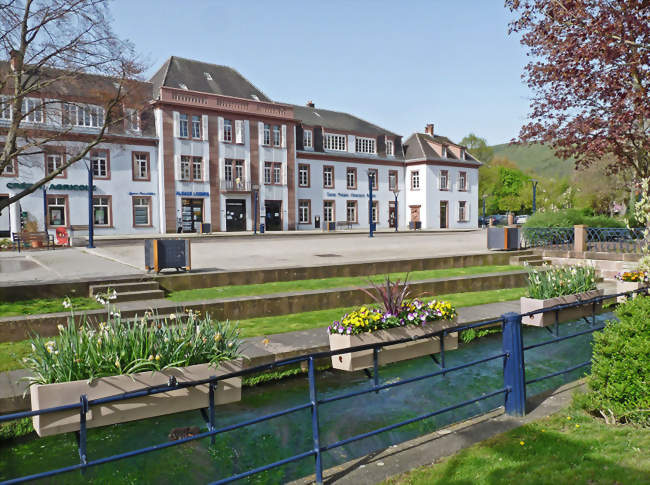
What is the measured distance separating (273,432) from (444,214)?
5243 centimetres

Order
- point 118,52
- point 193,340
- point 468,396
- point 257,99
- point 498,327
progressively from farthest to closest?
1. point 257,99
2. point 498,327
3. point 118,52
4. point 468,396
5. point 193,340

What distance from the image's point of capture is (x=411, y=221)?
173 ft

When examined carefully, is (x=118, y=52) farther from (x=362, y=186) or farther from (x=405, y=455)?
(x=362, y=186)

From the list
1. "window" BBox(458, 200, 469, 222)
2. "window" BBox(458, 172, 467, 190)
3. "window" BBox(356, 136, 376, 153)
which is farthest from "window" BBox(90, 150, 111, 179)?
"window" BBox(458, 200, 469, 222)

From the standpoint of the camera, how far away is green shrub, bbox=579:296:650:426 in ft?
14.4

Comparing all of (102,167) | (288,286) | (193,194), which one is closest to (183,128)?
(193,194)

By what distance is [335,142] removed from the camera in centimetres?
4972

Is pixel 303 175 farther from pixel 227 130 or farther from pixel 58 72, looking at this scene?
pixel 58 72

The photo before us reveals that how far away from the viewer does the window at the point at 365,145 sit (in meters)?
51.7

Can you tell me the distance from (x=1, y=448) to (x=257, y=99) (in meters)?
41.4

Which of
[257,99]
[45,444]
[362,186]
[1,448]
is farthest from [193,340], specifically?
[362,186]

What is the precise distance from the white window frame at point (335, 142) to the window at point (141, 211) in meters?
18.7

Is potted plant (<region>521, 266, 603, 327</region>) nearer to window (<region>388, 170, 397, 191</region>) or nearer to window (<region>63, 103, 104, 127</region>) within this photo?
window (<region>63, 103, 104, 127</region>)

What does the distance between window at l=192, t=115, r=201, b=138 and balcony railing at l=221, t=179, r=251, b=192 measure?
426 centimetres
